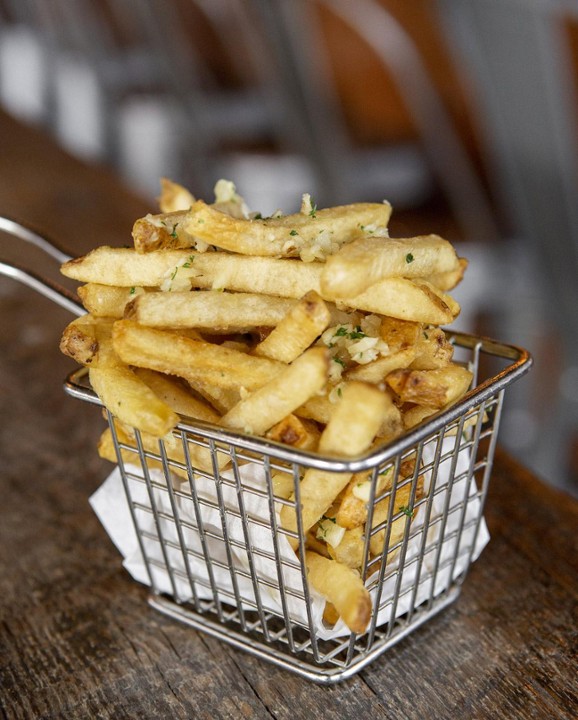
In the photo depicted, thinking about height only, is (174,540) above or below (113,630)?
above

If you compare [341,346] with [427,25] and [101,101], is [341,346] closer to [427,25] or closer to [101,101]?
[427,25]

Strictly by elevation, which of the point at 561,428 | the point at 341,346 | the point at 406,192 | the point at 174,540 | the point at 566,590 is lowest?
the point at 561,428

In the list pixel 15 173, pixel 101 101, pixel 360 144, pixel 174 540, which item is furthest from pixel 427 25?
pixel 174 540

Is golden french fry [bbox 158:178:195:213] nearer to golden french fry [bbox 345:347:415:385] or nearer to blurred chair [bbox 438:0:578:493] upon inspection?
golden french fry [bbox 345:347:415:385]

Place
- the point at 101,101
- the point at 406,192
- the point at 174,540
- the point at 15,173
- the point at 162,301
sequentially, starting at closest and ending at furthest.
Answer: the point at 162,301
the point at 174,540
the point at 15,173
the point at 406,192
the point at 101,101

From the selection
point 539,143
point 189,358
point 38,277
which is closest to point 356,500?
point 189,358
